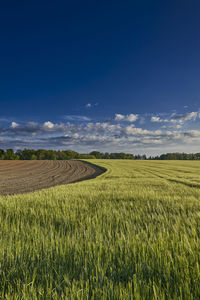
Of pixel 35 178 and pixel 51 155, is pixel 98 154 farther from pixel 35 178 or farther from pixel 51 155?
pixel 35 178

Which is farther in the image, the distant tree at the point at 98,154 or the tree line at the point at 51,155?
the distant tree at the point at 98,154

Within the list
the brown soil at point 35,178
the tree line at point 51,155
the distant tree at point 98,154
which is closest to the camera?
the brown soil at point 35,178

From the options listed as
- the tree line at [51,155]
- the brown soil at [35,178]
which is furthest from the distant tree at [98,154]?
the brown soil at [35,178]

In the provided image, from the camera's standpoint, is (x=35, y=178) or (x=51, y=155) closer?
(x=35, y=178)

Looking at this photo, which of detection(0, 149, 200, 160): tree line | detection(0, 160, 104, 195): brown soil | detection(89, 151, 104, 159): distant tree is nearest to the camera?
detection(0, 160, 104, 195): brown soil

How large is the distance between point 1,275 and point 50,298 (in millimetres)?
783

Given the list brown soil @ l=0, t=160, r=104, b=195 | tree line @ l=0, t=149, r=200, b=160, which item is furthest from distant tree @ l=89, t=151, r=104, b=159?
brown soil @ l=0, t=160, r=104, b=195

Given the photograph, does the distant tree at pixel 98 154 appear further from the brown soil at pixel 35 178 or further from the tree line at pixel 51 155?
the brown soil at pixel 35 178

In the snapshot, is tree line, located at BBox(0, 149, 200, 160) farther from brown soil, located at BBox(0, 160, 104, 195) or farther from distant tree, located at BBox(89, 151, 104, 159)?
brown soil, located at BBox(0, 160, 104, 195)

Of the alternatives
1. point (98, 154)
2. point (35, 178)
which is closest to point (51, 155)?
point (98, 154)

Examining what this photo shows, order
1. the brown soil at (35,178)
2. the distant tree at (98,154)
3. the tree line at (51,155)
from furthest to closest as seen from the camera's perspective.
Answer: the distant tree at (98,154), the tree line at (51,155), the brown soil at (35,178)

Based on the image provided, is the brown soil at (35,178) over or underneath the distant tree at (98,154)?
underneath

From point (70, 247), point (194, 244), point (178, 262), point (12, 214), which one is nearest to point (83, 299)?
point (70, 247)

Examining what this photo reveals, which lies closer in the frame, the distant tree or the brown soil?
the brown soil
